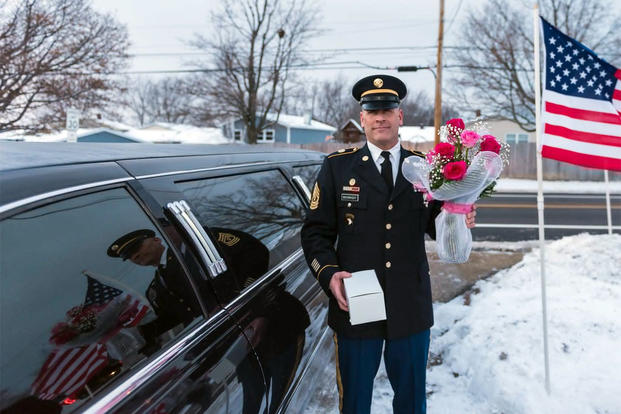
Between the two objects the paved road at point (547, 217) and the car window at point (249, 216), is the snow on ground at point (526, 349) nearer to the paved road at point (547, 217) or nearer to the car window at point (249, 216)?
the car window at point (249, 216)

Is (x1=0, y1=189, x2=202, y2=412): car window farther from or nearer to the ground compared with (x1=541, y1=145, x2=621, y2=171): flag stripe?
nearer to the ground

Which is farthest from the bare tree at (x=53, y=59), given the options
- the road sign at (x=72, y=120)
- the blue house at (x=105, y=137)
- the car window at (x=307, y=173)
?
the blue house at (x=105, y=137)

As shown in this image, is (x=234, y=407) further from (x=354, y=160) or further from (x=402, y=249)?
(x=354, y=160)

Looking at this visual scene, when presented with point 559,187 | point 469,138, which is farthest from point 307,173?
point 559,187

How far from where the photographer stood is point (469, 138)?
1582 mm

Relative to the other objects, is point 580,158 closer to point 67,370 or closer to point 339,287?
point 339,287

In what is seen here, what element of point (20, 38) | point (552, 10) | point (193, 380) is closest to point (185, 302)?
point (193, 380)

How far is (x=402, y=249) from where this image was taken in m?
1.84

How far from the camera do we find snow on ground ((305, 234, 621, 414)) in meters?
2.42

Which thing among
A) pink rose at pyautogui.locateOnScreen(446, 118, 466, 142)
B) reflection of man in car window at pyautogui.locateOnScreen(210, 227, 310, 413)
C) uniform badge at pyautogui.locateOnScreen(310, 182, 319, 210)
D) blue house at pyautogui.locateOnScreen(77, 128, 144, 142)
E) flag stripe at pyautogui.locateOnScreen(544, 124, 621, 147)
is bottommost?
reflection of man in car window at pyautogui.locateOnScreen(210, 227, 310, 413)

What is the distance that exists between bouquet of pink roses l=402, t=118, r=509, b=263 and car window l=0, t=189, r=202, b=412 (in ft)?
3.09

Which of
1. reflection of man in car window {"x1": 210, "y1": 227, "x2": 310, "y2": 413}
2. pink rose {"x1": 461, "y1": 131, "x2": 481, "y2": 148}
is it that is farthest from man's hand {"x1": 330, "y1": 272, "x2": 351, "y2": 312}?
pink rose {"x1": 461, "y1": 131, "x2": 481, "y2": 148}

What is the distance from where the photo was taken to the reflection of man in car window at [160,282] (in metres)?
1.21

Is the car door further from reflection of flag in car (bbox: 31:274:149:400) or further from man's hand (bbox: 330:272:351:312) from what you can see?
man's hand (bbox: 330:272:351:312)
